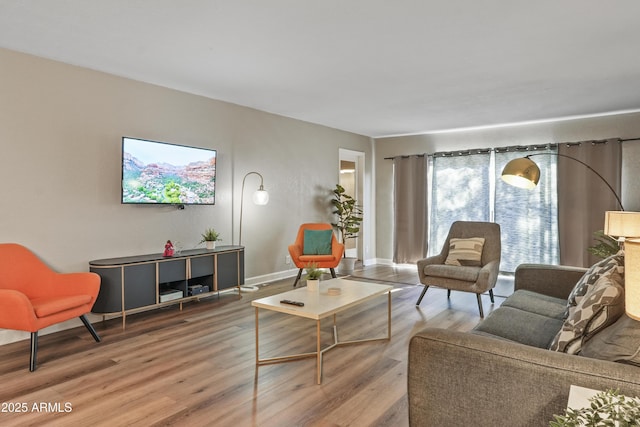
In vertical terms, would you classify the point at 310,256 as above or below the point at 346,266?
above

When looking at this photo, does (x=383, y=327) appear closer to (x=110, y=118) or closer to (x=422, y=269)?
(x=422, y=269)

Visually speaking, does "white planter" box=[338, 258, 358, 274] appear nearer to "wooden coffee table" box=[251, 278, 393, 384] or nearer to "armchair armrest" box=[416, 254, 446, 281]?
"armchair armrest" box=[416, 254, 446, 281]

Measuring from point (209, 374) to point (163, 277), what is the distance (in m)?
1.61

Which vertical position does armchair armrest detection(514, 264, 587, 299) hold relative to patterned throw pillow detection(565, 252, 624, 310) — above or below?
below

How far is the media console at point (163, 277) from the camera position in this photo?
11.4ft

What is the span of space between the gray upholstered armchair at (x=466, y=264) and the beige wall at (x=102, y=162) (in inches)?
94.3

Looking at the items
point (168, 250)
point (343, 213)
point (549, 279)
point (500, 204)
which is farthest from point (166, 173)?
point (500, 204)

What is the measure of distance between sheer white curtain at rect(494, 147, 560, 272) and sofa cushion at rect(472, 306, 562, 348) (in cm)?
385

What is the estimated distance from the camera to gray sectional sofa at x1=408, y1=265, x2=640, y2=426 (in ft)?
3.96

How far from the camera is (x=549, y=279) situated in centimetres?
308

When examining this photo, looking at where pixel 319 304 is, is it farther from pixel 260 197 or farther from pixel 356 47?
pixel 260 197

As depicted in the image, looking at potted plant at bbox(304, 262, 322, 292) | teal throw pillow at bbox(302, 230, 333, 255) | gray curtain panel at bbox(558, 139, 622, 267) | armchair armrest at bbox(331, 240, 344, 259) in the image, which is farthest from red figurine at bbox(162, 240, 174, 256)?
gray curtain panel at bbox(558, 139, 622, 267)

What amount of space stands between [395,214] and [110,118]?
503cm

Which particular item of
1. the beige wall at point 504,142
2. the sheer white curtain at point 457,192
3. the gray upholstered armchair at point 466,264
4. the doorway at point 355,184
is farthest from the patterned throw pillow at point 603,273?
the doorway at point 355,184
